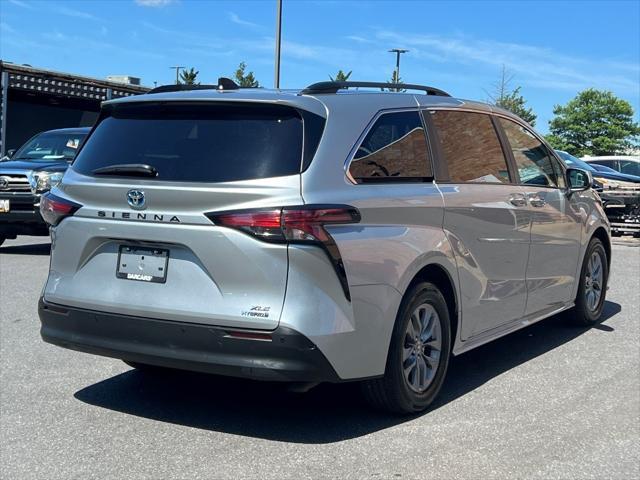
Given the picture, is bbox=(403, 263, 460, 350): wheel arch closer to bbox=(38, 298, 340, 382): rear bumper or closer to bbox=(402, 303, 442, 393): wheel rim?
bbox=(402, 303, 442, 393): wheel rim

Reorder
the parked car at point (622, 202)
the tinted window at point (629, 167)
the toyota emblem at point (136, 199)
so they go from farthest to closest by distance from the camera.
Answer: the tinted window at point (629, 167), the parked car at point (622, 202), the toyota emblem at point (136, 199)

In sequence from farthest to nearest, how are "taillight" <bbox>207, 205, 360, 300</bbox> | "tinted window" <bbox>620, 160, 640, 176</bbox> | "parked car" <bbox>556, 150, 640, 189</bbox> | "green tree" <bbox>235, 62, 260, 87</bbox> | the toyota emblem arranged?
1. "green tree" <bbox>235, 62, 260, 87</bbox>
2. "tinted window" <bbox>620, 160, 640, 176</bbox>
3. "parked car" <bbox>556, 150, 640, 189</bbox>
4. the toyota emblem
5. "taillight" <bbox>207, 205, 360, 300</bbox>

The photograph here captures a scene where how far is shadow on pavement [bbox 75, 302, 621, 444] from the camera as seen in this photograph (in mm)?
4457

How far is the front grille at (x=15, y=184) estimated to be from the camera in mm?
11648

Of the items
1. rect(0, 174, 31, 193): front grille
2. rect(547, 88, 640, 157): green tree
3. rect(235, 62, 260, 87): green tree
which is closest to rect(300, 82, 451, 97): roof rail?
rect(0, 174, 31, 193): front grille

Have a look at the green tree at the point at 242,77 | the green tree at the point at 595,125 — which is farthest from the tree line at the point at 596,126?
the green tree at the point at 242,77

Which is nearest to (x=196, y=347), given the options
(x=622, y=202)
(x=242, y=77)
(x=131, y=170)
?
(x=131, y=170)

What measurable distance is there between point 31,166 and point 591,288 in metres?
8.21

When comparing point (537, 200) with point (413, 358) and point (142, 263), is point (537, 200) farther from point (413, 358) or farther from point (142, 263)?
point (142, 263)

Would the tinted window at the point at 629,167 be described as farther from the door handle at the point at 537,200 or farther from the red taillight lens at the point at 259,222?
the red taillight lens at the point at 259,222

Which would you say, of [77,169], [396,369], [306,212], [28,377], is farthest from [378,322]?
[28,377]

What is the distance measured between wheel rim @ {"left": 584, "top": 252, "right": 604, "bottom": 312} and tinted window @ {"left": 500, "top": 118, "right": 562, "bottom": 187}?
1.04 meters

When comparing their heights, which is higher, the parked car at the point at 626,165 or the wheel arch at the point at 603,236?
the parked car at the point at 626,165

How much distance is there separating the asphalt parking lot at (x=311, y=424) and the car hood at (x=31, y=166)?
5960 millimetres
